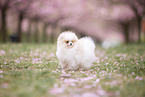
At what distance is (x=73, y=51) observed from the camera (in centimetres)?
529

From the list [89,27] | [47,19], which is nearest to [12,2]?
[47,19]

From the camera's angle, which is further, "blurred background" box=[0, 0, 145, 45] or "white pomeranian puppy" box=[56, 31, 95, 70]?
"blurred background" box=[0, 0, 145, 45]

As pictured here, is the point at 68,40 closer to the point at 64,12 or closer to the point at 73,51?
the point at 73,51

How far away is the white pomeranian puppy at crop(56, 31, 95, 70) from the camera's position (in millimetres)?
5195

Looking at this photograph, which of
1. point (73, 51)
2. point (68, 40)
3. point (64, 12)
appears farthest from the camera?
Answer: point (64, 12)

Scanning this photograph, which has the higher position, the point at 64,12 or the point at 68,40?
the point at 64,12

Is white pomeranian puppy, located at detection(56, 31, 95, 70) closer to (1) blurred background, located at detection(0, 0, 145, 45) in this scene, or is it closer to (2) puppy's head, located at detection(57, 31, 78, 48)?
(2) puppy's head, located at detection(57, 31, 78, 48)

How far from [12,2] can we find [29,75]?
12.2 meters

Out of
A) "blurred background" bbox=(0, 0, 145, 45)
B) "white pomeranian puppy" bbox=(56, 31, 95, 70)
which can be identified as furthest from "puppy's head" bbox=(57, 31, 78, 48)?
"blurred background" bbox=(0, 0, 145, 45)

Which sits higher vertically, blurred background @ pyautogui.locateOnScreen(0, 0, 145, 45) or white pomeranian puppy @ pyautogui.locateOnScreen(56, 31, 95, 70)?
blurred background @ pyautogui.locateOnScreen(0, 0, 145, 45)

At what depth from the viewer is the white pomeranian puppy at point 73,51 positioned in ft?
17.0

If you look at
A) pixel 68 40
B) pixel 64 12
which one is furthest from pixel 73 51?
pixel 64 12

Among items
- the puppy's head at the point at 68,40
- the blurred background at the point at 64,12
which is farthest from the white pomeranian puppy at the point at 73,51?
the blurred background at the point at 64,12

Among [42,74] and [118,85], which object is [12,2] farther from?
[118,85]
